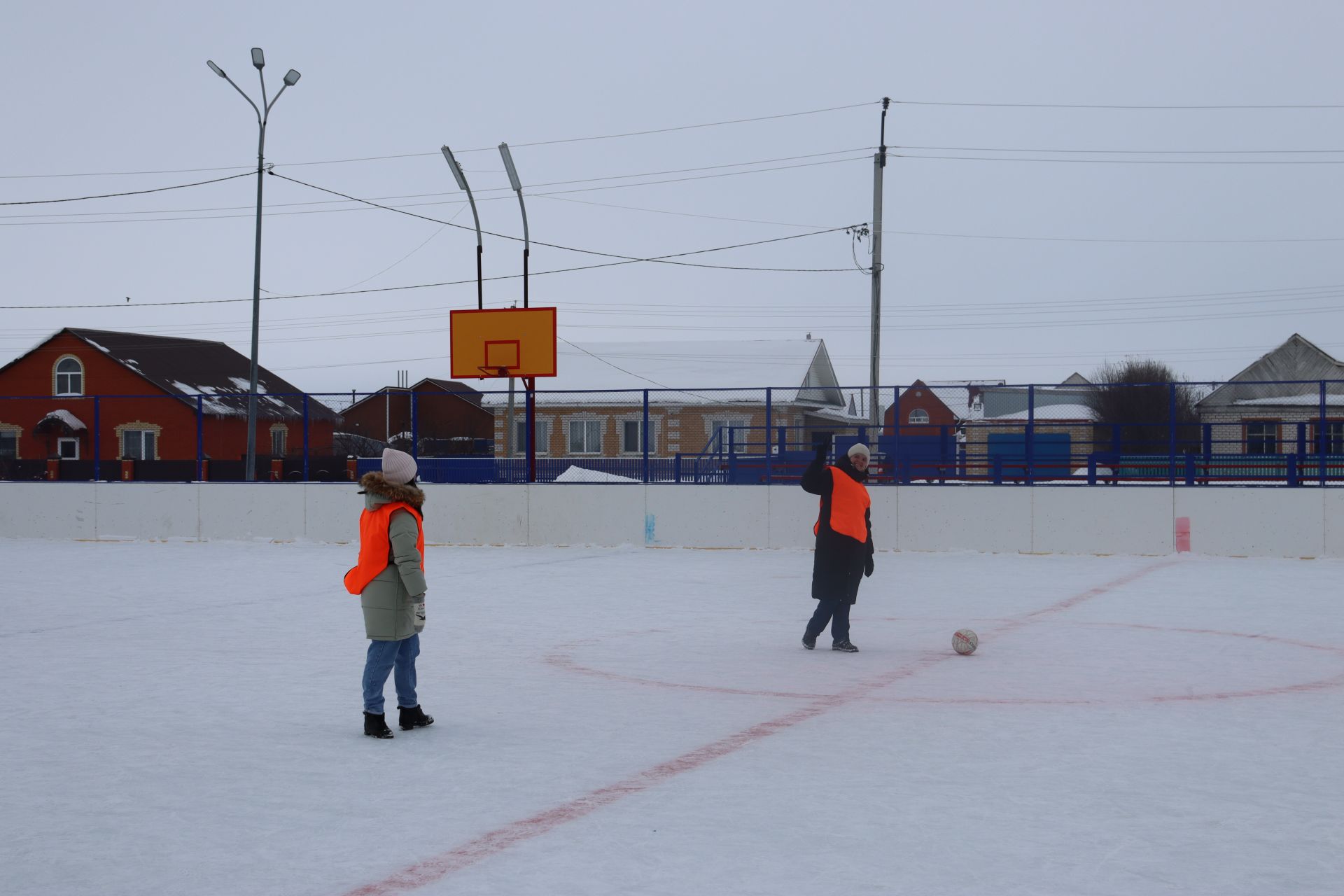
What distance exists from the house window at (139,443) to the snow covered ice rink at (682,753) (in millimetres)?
35030

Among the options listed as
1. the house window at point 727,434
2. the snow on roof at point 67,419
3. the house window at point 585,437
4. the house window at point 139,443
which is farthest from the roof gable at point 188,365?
the house window at point 727,434

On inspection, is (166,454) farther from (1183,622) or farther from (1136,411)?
(1183,622)

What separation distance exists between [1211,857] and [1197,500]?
1545cm

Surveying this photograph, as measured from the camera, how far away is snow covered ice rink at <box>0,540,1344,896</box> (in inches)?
186

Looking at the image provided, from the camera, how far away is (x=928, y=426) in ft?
72.2

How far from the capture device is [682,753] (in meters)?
6.53

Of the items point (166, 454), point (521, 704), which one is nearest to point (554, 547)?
point (521, 704)

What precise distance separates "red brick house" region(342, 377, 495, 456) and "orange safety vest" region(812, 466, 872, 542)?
9.92 m

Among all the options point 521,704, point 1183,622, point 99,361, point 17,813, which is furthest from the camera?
point 99,361

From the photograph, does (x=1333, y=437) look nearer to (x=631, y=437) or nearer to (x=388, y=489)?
(x=388, y=489)

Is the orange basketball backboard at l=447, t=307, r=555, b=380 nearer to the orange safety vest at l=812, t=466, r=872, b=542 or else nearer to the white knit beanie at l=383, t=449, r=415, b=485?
the orange safety vest at l=812, t=466, r=872, b=542

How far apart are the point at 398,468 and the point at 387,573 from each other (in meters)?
0.54

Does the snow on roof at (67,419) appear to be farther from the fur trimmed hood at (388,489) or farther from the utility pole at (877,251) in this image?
the fur trimmed hood at (388,489)

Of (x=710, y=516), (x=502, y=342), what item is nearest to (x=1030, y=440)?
(x=710, y=516)
